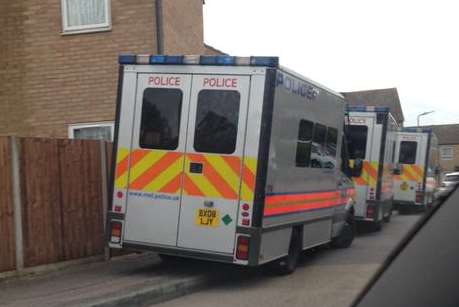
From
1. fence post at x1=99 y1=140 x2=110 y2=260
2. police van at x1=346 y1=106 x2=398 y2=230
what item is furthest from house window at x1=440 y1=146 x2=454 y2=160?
fence post at x1=99 y1=140 x2=110 y2=260

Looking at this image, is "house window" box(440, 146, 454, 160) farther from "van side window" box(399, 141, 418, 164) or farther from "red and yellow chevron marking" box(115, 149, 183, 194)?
"red and yellow chevron marking" box(115, 149, 183, 194)

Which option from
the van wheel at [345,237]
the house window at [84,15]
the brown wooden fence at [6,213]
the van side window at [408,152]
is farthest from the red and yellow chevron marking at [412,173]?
the brown wooden fence at [6,213]

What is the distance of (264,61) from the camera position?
773cm

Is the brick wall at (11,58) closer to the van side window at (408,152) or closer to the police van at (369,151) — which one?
the police van at (369,151)

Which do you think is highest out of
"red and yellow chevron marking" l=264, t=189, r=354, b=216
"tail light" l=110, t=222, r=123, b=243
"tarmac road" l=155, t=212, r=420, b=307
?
"red and yellow chevron marking" l=264, t=189, r=354, b=216

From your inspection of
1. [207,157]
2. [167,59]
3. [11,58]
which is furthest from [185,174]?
[11,58]

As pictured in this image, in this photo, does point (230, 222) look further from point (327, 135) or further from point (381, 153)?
point (381, 153)

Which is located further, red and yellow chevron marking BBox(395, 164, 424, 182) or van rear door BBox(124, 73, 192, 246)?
red and yellow chevron marking BBox(395, 164, 424, 182)

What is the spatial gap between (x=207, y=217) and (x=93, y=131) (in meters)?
5.90

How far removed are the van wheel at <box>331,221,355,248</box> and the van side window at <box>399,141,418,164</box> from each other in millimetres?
8615

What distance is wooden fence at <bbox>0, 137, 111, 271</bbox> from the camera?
777cm

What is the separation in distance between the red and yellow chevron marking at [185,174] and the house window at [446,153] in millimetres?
72689

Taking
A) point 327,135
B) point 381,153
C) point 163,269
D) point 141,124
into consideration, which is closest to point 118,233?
point 163,269

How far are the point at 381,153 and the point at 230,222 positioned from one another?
7402 millimetres
